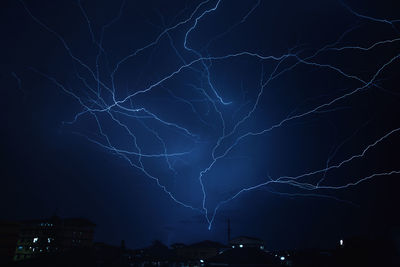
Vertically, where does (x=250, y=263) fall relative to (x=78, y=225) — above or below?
below

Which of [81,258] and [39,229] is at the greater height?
[39,229]

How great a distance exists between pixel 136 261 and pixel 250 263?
1226cm

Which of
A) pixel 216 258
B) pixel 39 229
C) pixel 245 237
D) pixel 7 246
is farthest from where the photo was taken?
pixel 245 237

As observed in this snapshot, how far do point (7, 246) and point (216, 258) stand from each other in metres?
16.7

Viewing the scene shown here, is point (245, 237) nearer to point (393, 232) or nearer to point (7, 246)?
point (393, 232)

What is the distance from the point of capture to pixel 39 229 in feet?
104

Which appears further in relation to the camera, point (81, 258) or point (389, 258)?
point (81, 258)

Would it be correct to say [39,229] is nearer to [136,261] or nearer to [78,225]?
[78,225]

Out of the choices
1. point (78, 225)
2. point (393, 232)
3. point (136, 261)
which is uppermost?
point (78, 225)

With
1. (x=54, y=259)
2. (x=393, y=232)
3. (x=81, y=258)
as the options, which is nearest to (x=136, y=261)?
(x=81, y=258)

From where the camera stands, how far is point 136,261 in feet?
74.3

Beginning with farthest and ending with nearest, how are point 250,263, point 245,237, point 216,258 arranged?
point 245,237 → point 216,258 → point 250,263

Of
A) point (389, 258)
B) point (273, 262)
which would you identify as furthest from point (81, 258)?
point (389, 258)

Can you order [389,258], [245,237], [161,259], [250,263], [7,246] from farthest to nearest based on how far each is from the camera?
[245,237], [161,259], [7,246], [250,263], [389,258]
